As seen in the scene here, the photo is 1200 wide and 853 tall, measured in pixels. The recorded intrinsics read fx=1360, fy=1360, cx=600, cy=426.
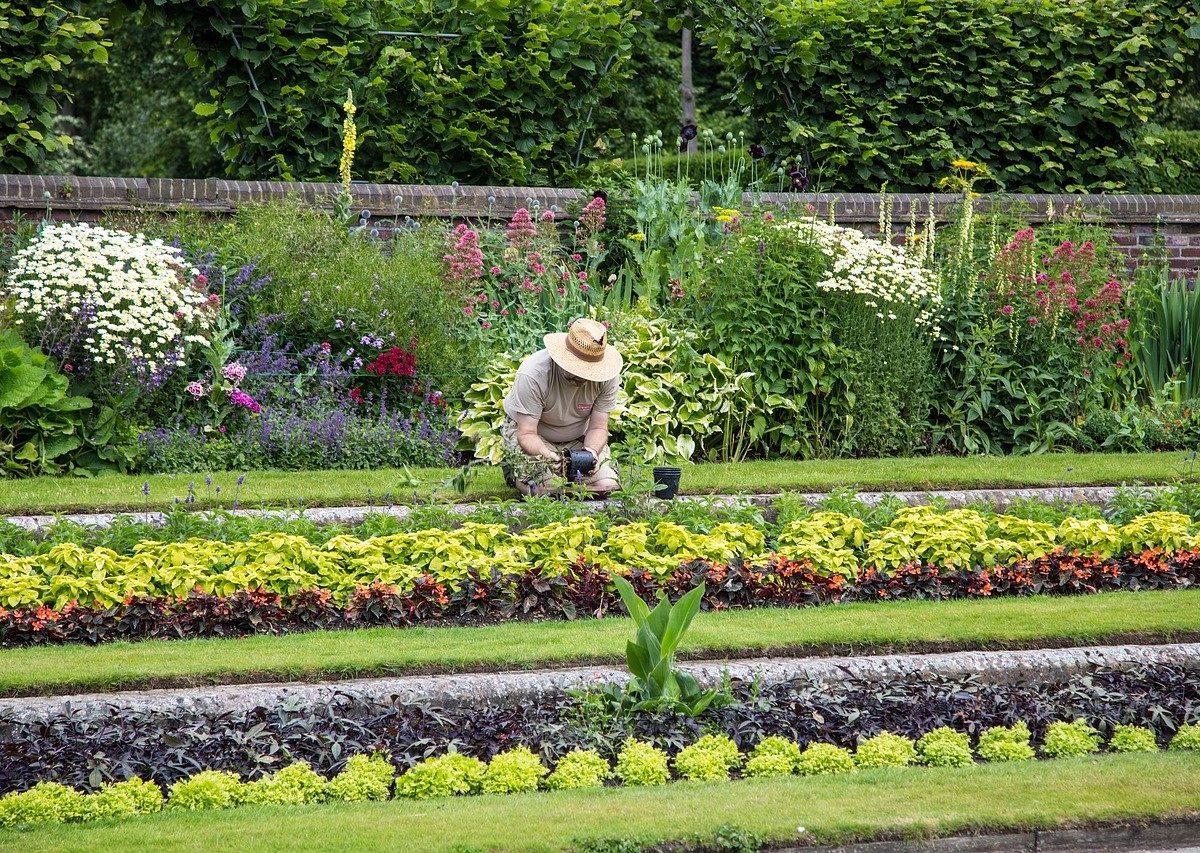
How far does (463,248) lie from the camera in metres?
9.89

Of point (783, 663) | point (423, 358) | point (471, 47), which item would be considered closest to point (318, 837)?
point (783, 663)

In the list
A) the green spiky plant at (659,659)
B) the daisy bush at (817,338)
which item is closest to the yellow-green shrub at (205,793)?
the green spiky plant at (659,659)

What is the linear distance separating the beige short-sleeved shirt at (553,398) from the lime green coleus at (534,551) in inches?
47.7

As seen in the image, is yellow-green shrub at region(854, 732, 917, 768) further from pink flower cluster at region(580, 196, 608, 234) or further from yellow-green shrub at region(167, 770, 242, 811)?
pink flower cluster at region(580, 196, 608, 234)

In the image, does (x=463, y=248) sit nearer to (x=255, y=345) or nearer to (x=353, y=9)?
(x=255, y=345)

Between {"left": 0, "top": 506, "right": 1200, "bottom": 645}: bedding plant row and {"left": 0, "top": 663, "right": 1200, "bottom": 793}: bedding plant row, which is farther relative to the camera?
{"left": 0, "top": 506, "right": 1200, "bottom": 645}: bedding plant row

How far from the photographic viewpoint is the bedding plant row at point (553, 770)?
4.31 m

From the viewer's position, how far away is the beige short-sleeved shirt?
7.89 m

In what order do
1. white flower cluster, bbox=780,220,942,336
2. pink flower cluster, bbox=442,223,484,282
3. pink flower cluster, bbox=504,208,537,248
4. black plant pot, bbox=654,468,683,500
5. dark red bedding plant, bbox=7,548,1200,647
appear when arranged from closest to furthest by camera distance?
dark red bedding plant, bbox=7,548,1200,647, black plant pot, bbox=654,468,683,500, white flower cluster, bbox=780,220,942,336, pink flower cluster, bbox=442,223,484,282, pink flower cluster, bbox=504,208,537,248

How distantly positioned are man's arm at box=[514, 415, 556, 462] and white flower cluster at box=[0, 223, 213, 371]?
2.43 metres

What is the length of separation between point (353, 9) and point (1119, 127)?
719cm

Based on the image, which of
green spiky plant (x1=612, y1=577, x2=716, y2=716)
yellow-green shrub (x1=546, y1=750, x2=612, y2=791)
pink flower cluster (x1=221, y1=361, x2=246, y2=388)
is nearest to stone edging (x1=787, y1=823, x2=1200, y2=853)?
yellow-green shrub (x1=546, y1=750, x2=612, y2=791)

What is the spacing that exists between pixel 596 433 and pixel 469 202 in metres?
3.69

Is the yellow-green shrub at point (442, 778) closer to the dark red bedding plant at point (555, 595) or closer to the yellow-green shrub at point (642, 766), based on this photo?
the yellow-green shrub at point (642, 766)
